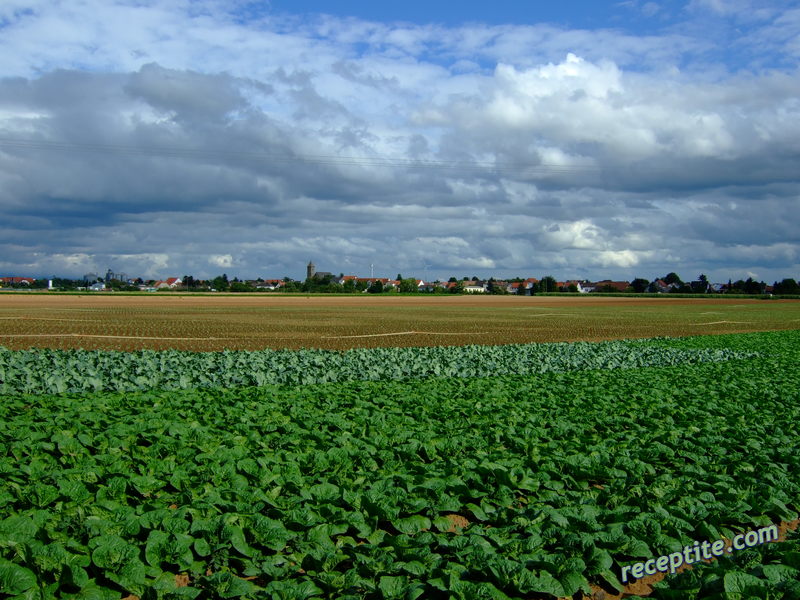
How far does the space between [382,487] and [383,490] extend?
106mm

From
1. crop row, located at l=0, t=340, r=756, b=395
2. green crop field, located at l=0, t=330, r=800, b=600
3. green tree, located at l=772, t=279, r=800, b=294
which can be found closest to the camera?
green crop field, located at l=0, t=330, r=800, b=600

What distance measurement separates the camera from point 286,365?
1973cm

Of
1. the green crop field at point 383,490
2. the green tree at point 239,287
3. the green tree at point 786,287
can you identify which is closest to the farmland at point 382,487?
the green crop field at point 383,490

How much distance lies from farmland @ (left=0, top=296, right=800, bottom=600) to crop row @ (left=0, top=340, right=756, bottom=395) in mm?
193

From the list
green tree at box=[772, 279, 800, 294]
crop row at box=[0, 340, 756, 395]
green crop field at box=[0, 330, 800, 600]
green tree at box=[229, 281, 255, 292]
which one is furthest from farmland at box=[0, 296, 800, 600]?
green tree at box=[772, 279, 800, 294]

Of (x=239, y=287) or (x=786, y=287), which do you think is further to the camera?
(x=239, y=287)

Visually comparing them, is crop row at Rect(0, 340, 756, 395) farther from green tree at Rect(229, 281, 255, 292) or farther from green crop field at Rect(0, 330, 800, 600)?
green tree at Rect(229, 281, 255, 292)

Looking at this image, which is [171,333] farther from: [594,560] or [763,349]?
[594,560]

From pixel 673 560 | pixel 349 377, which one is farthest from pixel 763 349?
pixel 673 560

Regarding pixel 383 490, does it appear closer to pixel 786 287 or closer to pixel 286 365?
pixel 286 365

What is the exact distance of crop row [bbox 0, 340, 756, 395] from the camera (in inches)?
616

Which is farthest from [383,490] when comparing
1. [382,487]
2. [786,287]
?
[786,287]

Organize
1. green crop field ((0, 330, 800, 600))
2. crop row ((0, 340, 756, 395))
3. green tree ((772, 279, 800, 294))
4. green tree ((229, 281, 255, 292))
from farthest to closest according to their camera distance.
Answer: green tree ((229, 281, 255, 292)) < green tree ((772, 279, 800, 294)) < crop row ((0, 340, 756, 395)) < green crop field ((0, 330, 800, 600))

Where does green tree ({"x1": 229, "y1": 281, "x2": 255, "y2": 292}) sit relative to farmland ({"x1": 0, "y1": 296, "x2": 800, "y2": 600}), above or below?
above
